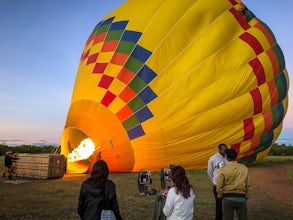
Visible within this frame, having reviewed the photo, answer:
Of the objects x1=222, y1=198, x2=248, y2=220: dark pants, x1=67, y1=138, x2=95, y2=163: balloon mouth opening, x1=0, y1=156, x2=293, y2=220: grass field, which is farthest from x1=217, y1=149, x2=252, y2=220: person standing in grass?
x1=67, y1=138, x2=95, y2=163: balloon mouth opening

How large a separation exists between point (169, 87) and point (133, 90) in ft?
3.36

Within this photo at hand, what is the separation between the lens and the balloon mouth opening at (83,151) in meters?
10.0

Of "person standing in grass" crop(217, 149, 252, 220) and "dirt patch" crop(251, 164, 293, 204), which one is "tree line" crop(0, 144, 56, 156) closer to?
"dirt patch" crop(251, 164, 293, 204)

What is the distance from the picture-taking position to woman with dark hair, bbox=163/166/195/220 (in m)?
3.33

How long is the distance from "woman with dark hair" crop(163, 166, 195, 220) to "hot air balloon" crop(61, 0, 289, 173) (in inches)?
250

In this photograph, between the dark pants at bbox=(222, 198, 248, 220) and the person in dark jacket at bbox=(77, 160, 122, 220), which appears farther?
the dark pants at bbox=(222, 198, 248, 220)

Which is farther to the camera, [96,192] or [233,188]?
[233,188]

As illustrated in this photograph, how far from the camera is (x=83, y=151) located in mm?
10305

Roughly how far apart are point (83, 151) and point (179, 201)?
731cm

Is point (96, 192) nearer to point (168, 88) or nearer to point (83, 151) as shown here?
point (168, 88)

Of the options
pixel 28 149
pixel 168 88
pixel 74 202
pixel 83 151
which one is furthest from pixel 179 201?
pixel 28 149

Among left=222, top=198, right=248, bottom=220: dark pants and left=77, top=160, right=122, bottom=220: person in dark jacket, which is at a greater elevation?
left=77, top=160, right=122, bottom=220: person in dark jacket

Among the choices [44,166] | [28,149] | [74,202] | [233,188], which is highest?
[28,149]

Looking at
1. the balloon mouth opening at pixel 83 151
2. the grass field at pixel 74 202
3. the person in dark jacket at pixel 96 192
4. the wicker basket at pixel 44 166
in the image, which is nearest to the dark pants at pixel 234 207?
the person in dark jacket at pixel 96 192
